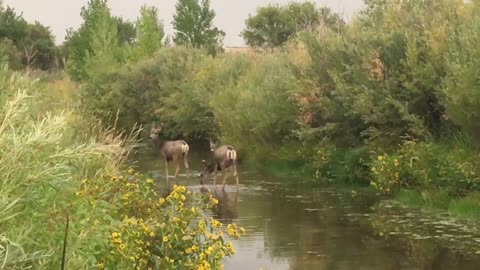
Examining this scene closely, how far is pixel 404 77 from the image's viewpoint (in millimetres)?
19031

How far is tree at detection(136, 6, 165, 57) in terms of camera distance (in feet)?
176

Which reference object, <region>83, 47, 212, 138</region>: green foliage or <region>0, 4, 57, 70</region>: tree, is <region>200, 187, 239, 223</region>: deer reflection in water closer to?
<region>83, 47, 212, 138</region>: green foliage

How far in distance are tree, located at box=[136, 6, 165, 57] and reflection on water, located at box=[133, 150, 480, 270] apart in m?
35.1

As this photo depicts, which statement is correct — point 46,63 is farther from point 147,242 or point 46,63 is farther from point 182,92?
point 147,242

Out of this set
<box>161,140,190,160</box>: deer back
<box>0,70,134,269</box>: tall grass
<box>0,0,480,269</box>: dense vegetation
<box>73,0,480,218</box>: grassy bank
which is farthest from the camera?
<box>161,140,190,160</box>: deer back

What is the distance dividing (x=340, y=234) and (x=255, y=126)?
12.2 metres

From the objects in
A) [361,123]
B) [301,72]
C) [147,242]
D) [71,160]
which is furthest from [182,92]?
[71,160]

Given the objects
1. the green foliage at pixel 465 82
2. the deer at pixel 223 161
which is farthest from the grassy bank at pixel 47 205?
the deer at pixel 223 161

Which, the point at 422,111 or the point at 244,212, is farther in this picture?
the point at 422,111

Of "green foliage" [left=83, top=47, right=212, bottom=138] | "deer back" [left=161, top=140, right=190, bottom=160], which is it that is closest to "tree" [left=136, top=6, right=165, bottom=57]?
"green foliage" [left=83, top=47, right=212, bottom=138]

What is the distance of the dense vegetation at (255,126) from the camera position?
18.8ft

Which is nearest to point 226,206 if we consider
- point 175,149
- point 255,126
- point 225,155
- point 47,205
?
point 225,155

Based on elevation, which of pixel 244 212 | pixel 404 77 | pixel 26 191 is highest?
pixel 404 77

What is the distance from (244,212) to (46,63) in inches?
2541
